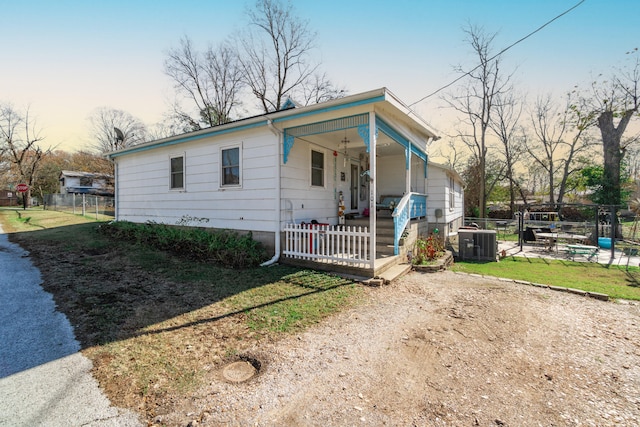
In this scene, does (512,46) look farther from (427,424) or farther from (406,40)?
(427,424)

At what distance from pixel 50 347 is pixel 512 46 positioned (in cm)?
1112

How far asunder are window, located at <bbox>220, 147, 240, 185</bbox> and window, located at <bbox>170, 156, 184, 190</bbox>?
6.69 feet

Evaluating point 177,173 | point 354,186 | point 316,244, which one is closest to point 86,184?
point 177,173

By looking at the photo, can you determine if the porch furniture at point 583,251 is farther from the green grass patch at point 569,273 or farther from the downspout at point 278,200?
the downspout at point 278,200

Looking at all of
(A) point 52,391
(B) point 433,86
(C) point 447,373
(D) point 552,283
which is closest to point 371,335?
(C) point 447,373

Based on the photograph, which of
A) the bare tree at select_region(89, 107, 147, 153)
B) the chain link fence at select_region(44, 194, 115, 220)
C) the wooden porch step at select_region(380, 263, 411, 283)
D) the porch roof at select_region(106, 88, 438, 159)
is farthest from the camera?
the bare tree at select_region(89, 107, 147, 153)

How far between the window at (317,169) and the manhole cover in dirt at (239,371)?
5.84 m

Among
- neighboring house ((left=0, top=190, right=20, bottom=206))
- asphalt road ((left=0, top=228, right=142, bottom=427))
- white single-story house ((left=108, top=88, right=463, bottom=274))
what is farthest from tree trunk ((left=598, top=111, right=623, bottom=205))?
neighboring house ((left=0, top=190, right=20, bottom=206))

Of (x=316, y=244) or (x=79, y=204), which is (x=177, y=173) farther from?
(x=79, y=204)

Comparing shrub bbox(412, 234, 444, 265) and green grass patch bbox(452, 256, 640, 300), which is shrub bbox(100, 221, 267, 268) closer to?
shrub bbox(412, 234, 444, 265)

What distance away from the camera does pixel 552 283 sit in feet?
20.5

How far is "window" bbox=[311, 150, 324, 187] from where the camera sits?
8312mm

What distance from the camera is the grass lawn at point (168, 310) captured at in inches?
107

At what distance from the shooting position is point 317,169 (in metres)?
8.46
